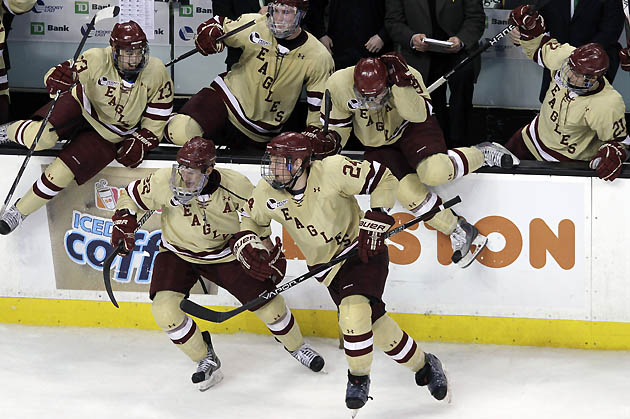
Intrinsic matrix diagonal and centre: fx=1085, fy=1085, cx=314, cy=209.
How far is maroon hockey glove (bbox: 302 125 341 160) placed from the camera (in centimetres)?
417

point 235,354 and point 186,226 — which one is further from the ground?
point 186,226

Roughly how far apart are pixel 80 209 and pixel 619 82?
2782mm

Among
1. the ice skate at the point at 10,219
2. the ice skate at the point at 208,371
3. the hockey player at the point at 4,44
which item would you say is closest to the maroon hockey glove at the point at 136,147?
the ice skate at the point at 10,219

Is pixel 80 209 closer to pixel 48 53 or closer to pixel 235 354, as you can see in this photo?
pixel 235 354

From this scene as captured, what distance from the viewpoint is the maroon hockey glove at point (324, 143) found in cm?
417

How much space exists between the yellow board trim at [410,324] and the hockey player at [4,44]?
107 centimetres

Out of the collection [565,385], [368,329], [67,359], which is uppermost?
[368,329]

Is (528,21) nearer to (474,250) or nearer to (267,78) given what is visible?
(474,250)

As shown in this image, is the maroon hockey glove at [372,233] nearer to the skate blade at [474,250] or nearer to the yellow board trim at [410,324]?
the skate blade at [474,250]

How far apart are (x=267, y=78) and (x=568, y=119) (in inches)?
50.4

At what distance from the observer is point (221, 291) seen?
185 inches

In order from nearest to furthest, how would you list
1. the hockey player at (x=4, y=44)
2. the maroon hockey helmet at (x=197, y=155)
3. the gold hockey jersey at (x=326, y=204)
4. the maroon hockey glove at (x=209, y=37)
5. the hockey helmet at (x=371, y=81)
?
the gold hockey jersey at (x=326, y=204) < the maroon hockey helmet at (x=197, y=155) < the hockey helmet at (x=371, y=81) < the maroon hockey glove at (x=209, y=37) < the hockey player at (x=4, y=44)

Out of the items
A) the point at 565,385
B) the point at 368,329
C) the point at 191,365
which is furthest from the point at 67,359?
the point at 565,385

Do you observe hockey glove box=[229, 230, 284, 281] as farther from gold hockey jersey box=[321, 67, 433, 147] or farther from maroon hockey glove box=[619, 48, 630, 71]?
maroon hockey glove box=[619, 48, 630, 71]
